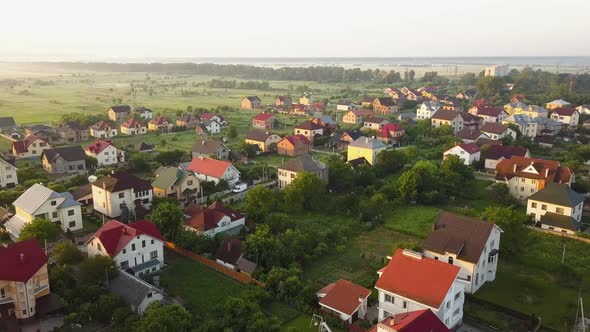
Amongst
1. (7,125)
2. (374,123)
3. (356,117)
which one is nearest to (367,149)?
(374,123)

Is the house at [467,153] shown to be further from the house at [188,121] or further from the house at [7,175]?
the house at [7,175]

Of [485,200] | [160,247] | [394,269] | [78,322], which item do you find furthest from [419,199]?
[78,322]

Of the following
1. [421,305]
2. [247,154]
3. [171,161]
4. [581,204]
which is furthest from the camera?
[247,154]

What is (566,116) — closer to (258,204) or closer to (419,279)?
(258,204)

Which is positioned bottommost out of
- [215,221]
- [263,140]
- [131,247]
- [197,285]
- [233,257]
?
[197,285]

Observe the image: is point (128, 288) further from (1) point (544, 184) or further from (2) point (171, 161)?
(1) point (544, 184)

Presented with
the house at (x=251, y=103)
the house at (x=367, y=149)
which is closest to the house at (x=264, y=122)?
the house at (x=251, y=103)
